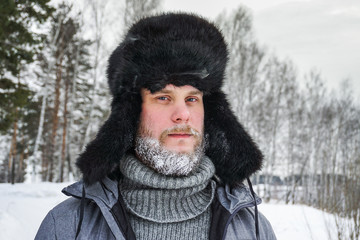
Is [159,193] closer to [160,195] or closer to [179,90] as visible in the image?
[160,195]

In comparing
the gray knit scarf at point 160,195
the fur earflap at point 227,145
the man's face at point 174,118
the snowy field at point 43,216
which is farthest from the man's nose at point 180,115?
the snowy field at point 43,216

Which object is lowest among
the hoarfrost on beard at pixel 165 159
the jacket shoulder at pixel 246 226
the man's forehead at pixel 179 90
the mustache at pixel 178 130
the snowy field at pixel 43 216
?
the snowy field at pixel 43 216

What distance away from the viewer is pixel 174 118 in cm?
176

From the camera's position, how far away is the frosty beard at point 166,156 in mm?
1734

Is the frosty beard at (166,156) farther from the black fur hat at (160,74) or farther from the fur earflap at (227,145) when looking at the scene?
the fur earflap at (227,145)

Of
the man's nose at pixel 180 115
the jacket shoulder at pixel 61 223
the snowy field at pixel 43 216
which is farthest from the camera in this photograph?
the snowy field at pixel 43 216

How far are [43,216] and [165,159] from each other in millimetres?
5001

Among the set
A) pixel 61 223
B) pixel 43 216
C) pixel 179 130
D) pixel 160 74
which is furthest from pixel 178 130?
pixel 43 216

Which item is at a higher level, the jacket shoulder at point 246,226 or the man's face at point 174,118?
the man's face at point 174,118

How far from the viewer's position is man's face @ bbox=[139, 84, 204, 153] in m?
1.77

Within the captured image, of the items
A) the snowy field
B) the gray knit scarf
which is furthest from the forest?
the gray knit scarf

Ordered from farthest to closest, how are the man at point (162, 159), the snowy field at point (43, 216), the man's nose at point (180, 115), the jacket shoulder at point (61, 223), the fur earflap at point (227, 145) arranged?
the snowy field at point (43, 216)
the fur earflap at point (227, 145)
the man's nose at point (180, 115)
the man at point (162, 159)
the jacket shoulder at point (61, 223)

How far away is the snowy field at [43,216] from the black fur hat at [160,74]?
81.0 inches

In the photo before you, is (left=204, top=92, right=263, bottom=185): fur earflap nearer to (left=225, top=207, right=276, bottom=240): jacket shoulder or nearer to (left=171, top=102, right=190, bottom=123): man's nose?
(left=225, top=207, right=276, bottom=240): jacket shoulder
